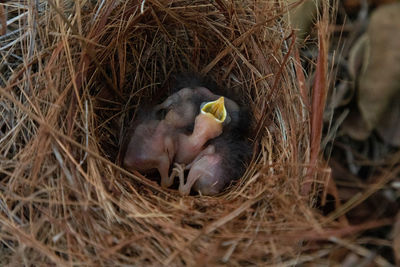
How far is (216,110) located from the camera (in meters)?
1.64

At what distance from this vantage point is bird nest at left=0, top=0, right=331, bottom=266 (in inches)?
47.6

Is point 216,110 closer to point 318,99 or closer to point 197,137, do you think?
point 197,137

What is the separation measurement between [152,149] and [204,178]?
8.1 inches

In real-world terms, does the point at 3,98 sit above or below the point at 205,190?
above

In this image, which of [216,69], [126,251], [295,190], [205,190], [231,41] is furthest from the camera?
[216,69]

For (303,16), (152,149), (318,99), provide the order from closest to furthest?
(318,99) < (152,149) < (303,16)

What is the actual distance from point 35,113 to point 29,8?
1.26ft

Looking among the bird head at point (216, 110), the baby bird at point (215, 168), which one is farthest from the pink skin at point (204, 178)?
the bird head at point (216, 110)

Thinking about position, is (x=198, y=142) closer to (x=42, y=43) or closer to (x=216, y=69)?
(x=216, y=69)

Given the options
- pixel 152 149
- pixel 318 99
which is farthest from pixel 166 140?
pixel 318 99

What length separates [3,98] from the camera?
1.44 meters

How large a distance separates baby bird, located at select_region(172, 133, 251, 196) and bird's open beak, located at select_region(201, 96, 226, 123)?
0.34 ft

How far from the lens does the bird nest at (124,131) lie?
1.21 meters

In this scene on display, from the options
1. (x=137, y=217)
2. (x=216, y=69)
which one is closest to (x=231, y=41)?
(x=216, y=69)
